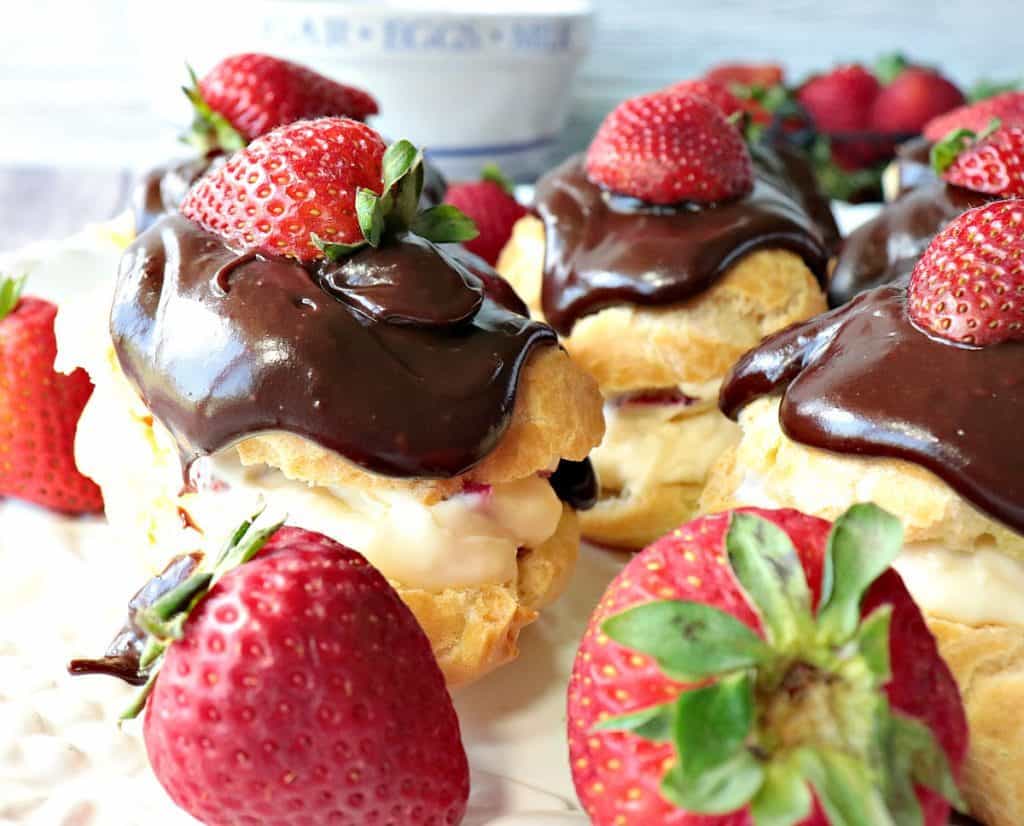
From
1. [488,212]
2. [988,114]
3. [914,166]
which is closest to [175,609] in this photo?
[488,212]

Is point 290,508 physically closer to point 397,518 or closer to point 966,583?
point 397,518

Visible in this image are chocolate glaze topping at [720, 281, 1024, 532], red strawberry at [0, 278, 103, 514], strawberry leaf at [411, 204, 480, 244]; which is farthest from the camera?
red strawberry at [0, 278, 103, 514]

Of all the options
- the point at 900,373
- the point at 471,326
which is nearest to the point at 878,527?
the point at 900,373

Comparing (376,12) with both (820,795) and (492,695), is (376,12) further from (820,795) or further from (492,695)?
(820,795)

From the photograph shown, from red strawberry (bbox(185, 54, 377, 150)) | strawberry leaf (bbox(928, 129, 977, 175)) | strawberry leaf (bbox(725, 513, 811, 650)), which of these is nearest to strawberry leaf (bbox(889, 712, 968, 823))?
strawberry leaf (bbox(725, 513, 811, 650))

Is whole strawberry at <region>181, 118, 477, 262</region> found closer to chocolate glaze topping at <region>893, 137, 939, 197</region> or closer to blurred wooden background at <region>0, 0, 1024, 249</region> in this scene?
chocolate glaze topping at <region>893, 137, 939, 197</region>

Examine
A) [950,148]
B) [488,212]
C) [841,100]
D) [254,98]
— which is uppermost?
[950,148]
